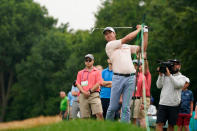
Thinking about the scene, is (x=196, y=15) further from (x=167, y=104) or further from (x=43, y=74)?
(x=43, y=74)

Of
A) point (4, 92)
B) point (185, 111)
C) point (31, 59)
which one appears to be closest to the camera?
point (185, 111)

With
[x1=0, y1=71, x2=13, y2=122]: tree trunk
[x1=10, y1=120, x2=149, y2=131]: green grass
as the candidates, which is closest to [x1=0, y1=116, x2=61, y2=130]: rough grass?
[x1=10, y1=120, x2=149, y2=131]: green grass

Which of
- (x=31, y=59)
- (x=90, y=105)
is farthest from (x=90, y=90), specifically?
(x=31, y=59)

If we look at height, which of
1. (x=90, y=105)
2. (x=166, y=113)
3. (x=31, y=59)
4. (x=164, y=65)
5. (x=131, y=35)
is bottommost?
(x=166, y=113)

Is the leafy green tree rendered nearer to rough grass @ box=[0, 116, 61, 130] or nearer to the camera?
rough grass @ box=[0, 116, 61, 130]

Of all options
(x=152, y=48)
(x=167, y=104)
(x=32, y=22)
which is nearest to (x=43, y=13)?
(x=32, y=22)

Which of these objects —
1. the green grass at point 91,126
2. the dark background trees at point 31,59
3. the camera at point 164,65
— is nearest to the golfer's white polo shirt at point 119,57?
the camera at point 164,65

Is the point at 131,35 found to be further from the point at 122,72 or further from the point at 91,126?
the point at 91,126

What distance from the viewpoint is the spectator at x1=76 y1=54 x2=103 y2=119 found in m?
12.3

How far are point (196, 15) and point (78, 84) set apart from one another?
62.2 ft

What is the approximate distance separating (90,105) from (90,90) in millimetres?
376

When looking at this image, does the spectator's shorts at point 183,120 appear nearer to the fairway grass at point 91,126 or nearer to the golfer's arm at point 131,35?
the golfer's arm at point 131,35

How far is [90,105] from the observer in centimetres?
1248

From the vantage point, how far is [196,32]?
101 feet
